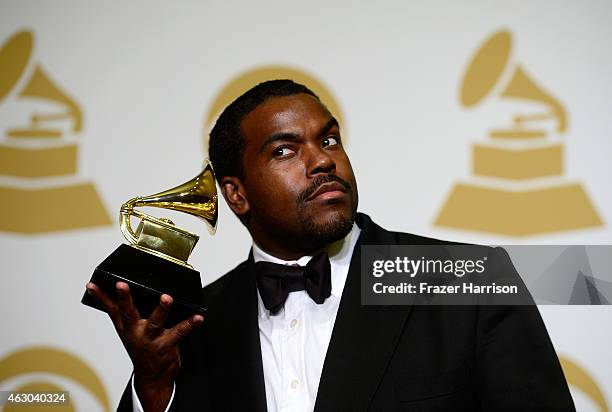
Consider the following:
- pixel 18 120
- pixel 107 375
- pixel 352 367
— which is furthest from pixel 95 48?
pixel 352 367

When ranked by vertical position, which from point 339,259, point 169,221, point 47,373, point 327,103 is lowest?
point 47,373

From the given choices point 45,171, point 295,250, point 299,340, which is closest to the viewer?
point 299,340

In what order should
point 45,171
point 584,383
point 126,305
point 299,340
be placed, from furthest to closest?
point 45,171
point 584,383
point 299,340
point 126,305

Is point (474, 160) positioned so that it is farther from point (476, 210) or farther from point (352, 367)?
point (352, 367)

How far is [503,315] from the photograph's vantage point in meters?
2.17

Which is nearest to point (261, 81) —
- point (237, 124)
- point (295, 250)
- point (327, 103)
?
point (327, 103)

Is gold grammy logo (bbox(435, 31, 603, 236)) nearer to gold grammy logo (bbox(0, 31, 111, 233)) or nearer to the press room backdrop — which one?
the press room backdrop

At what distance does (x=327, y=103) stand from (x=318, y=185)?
1020 mm

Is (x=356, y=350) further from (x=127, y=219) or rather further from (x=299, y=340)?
(x=127, y=219)

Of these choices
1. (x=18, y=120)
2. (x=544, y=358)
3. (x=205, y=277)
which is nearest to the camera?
(x=544, y=358)

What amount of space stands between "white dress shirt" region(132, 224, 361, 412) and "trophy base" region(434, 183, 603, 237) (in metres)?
0.79

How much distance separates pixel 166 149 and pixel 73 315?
77 cm

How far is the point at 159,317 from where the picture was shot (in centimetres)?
205

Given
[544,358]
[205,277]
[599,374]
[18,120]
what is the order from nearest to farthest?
[544,358]
[599,374]
[205,277]
[18,120]
